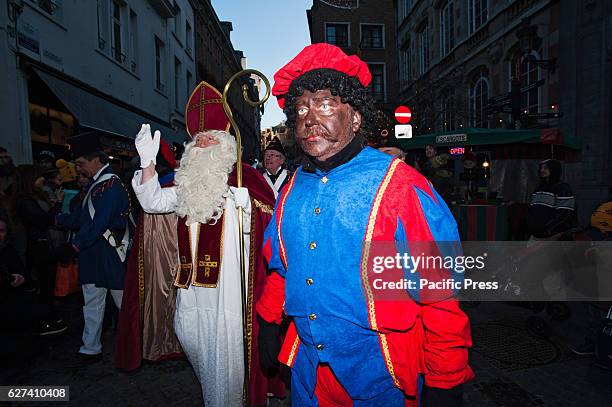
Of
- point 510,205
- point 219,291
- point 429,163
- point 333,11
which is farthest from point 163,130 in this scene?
point 333,11

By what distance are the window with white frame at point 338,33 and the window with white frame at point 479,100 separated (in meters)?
21.9

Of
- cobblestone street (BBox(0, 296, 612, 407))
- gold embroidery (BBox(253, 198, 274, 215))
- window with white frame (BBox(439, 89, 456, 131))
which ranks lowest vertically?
cobblestone street (BBox(0, 296, 612, 407))

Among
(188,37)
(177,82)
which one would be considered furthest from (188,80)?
(188,37)

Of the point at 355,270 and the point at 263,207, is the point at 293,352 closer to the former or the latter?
the point at 355,270

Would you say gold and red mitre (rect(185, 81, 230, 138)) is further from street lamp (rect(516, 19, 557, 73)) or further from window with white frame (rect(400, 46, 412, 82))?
A: window with white frame (rect(400, 46, 412, 82))

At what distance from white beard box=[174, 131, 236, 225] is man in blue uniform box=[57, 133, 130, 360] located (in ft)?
3.93

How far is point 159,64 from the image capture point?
1744 centimetres

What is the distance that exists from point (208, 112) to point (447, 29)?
21.5 meters

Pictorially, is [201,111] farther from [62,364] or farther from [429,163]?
[429,163]

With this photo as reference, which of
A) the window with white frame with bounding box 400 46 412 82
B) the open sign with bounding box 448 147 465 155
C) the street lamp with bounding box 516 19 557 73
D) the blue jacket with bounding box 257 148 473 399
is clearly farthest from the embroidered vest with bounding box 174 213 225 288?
the window with white frame with bounding box 400 46 412 82

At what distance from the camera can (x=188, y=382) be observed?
3.64 metres

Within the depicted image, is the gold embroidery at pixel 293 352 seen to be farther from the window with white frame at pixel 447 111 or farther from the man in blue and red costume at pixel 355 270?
the window with white frame at pixel 447 111

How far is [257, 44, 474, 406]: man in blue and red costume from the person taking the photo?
1.39m

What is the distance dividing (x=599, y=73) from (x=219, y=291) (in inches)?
479
